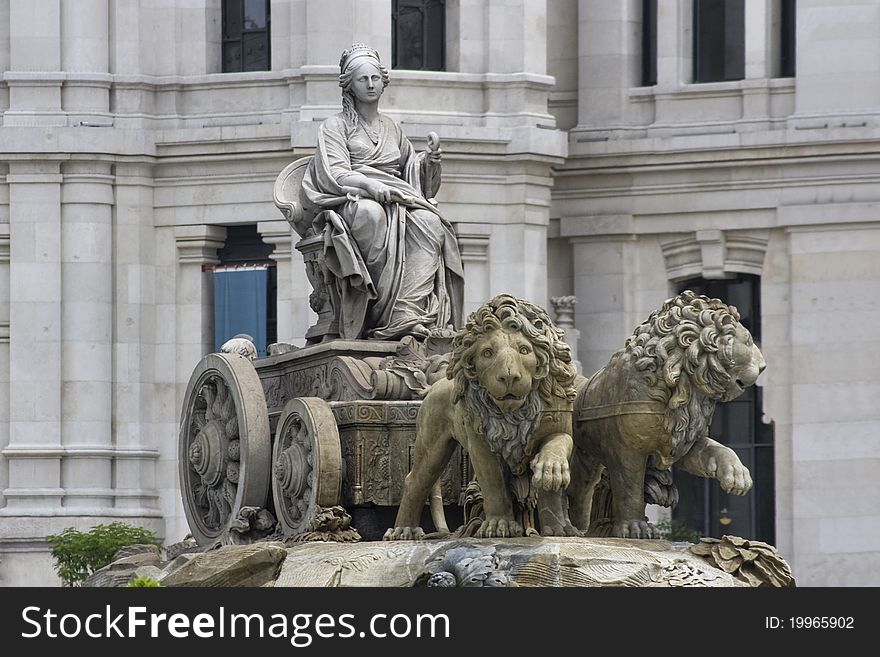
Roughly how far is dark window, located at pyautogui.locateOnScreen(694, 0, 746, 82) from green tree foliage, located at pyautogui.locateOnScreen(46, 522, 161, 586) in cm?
Result: 1284

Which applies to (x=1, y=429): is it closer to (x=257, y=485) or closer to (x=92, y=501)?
(x=92, y=501)

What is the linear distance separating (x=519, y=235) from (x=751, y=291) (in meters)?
4.16

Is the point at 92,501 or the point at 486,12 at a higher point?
the point at 486,12

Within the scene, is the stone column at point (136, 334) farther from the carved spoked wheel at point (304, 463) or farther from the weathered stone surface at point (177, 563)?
the carved spoked wheel at point (304, 463)

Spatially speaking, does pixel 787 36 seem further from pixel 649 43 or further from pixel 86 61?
pixel 86 61

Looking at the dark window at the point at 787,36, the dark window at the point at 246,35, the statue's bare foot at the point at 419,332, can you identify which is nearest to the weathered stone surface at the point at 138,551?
the statue's bare foot at the point at 419,332

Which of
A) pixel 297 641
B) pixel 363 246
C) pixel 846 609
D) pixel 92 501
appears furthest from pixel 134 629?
pixel 92 501

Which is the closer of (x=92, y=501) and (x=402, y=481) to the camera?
(x=402, y=481)

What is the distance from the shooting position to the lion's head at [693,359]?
27.5 m

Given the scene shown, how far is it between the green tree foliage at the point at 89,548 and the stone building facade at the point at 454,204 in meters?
3.60

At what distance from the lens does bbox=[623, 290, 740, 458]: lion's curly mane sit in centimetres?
2756

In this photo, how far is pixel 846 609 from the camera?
77.8 feet

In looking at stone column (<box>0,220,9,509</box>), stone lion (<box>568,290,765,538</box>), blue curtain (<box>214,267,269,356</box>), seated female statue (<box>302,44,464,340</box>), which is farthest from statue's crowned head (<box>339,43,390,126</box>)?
stone column (<box>0,220,9,509</box>)

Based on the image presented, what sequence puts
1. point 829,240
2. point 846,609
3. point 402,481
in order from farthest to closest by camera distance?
point 829,240 < point 402,481 < point 846,609
